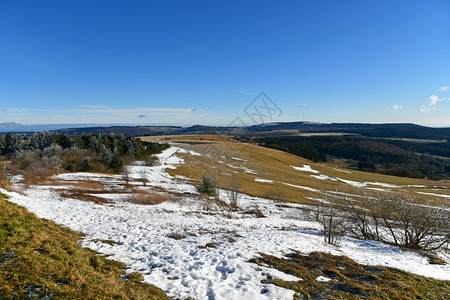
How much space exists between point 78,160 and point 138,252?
145 feet

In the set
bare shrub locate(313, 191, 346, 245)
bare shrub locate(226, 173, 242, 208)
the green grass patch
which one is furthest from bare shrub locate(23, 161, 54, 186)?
bare shrub locate(313, 191, 346, 245)

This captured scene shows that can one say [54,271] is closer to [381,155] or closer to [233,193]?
[233,193]

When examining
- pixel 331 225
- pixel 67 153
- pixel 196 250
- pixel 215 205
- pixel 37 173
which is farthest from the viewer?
pixel 67 153

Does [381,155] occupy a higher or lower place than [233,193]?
lower

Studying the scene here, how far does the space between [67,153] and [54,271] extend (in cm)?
4920

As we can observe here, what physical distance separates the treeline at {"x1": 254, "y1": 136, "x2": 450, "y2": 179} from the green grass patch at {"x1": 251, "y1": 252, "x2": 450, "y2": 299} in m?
124

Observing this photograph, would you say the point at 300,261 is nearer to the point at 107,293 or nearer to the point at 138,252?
the point at 138,252

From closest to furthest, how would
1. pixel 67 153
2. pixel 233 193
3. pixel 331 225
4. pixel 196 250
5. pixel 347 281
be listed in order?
pixel 347 281, pixel 196 250, pixel 331 225, pixel 233 193, pixel 67 153

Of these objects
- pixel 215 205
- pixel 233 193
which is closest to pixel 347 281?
pixel 215 205

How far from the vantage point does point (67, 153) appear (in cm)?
4569

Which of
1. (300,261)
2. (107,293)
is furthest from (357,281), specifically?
(107,293)

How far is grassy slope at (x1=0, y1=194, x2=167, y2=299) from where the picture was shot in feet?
17.4

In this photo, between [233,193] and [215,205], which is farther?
[233,193]

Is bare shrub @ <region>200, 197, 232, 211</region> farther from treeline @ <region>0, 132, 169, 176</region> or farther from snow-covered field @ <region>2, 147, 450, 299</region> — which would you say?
treeline @ <region>0, 132, 169, 176</region>
